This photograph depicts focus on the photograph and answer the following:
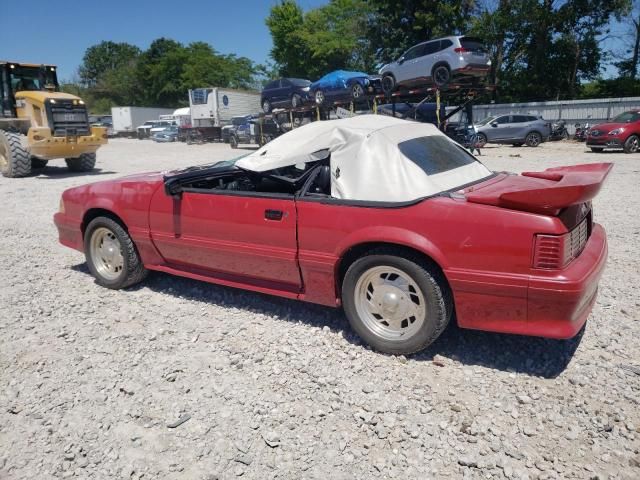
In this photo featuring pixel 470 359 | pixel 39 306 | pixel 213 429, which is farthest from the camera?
pixel 39 306

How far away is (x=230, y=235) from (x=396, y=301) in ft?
4.63

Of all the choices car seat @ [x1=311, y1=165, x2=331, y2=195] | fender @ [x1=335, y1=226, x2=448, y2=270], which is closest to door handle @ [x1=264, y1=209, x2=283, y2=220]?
car seat @ [x1=311, y1=165, x2=331, y2=195]

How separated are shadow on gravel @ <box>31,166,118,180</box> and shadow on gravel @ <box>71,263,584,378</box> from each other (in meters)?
11.6

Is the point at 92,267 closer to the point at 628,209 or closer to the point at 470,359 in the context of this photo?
the point at 470,359

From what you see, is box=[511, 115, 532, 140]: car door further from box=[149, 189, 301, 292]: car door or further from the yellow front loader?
box=[149, 189, 301, 292]: car door

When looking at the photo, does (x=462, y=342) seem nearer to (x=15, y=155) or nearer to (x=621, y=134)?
(x=15, y=155)

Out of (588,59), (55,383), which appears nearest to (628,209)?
(55,383)

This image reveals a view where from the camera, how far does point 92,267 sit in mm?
4793

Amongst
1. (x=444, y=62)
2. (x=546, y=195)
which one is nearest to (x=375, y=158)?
(x=546, y=195)

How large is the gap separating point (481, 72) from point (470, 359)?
15.1 metres

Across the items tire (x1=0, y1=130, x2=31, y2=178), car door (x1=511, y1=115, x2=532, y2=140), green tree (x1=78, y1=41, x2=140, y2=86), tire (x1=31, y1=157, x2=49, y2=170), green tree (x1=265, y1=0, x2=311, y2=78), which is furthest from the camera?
green tree (x1=78, y1=41, x2=140, y2=86)

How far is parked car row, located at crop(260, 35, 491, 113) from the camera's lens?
16031 millimetres

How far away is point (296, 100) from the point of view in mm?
22688

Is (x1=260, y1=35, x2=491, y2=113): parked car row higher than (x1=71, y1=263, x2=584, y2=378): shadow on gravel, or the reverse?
(x1=260, y1=35, x2=491, y2=113): parked car row
